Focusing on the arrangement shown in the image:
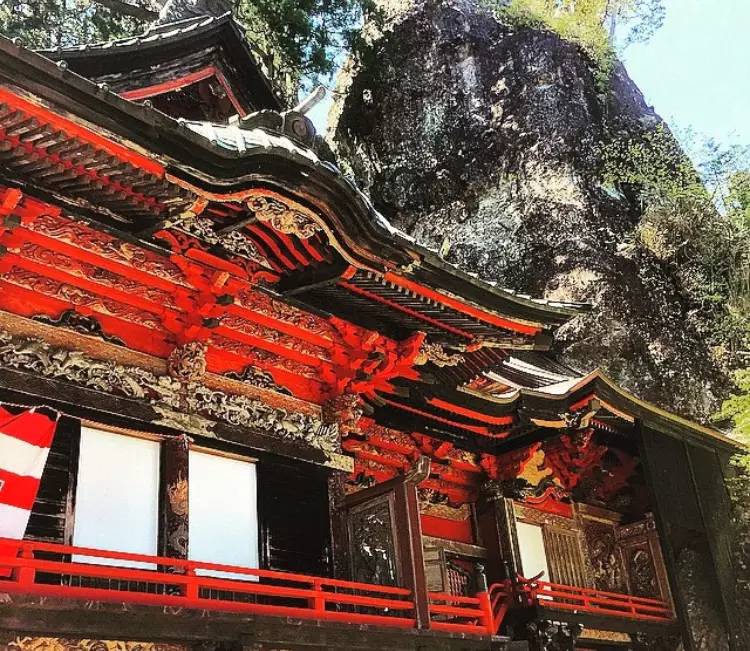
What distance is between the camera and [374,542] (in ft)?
23.0

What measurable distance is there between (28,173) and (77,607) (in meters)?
2.89

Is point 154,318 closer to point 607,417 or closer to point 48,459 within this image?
point 48,459

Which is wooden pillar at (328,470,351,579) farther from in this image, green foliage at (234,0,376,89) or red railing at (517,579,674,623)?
green foliage at (234,0,376,89)

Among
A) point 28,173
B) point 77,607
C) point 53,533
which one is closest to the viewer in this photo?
point 77,607

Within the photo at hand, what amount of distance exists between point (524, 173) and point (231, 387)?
1372 cm

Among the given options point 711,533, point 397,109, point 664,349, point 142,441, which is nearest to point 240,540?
point 142,441

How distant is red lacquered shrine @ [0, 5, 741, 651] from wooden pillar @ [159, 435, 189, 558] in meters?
0.02

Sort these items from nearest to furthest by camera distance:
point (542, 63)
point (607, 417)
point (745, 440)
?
1. point (607, 417)
2. point (745, 440)
3. point (542, 63)

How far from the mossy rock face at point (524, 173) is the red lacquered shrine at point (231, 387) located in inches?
239

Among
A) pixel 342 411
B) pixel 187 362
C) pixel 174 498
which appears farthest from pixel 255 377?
pixel 174 498

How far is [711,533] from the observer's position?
10.8 m

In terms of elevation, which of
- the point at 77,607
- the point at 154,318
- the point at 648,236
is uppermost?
the point at 648,236

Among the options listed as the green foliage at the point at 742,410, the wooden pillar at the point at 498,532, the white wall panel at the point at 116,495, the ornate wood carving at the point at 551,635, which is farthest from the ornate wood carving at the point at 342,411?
the green foliage at the point at 742,410

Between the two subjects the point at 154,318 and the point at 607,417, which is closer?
the point at 154,318
